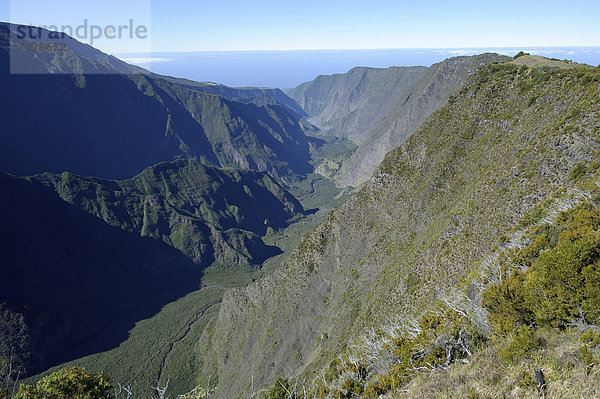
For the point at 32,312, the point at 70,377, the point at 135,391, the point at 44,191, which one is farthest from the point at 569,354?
the point at 44,191

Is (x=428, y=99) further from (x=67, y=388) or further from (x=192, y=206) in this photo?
(x=67, y=388)

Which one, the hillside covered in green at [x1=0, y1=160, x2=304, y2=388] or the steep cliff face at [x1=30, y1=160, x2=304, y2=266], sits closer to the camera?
the hillside covered in green at [x1=0, y1=160, x2=304, y2=388]

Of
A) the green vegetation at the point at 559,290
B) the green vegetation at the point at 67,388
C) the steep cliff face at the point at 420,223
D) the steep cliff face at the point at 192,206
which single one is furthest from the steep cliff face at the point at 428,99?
the green vegetation at the point at 67,388

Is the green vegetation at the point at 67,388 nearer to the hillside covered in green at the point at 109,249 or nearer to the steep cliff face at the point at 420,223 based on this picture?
the steep cliff face at the point at 420,223

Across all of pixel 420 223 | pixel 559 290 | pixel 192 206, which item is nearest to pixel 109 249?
pixel 192 206

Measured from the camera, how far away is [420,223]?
46.1 m

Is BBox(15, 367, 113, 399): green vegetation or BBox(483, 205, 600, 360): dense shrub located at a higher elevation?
BBox(483, 205, 600, 360): dense shrub

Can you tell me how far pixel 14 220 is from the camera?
91.7 metres

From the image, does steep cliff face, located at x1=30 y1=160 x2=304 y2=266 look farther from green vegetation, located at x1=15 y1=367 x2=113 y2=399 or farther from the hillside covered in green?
green vegetation, located at x1=15 y1=367 x2=113 y2=399

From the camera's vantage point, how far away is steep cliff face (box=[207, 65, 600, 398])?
101ft

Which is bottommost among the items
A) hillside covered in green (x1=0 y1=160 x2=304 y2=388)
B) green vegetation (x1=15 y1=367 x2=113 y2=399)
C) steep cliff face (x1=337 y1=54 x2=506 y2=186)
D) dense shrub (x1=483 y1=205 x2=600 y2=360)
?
hillside covered in green (x1=0 y1=160 x2=304 y2=388)

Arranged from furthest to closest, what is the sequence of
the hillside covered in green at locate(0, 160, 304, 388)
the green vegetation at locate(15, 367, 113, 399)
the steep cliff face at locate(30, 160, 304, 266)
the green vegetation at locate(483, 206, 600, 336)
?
the steep cliff face at locate(30, 160, 304, 266) → the hillside covered in green at locate(0, 160, 304, 388) → the green vegetation at locate(15, 367, 113, 399) → the green vegetation at locate(483, 206, 600, 336)

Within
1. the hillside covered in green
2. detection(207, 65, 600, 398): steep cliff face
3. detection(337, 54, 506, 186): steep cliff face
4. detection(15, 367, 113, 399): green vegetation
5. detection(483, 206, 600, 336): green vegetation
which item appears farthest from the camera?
detection(337, 54, 506, 186): steep cliff face

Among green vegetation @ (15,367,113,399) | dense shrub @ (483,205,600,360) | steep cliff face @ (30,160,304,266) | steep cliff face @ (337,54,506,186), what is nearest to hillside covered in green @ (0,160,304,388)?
steep cliff face @ (30,160,304,266)
